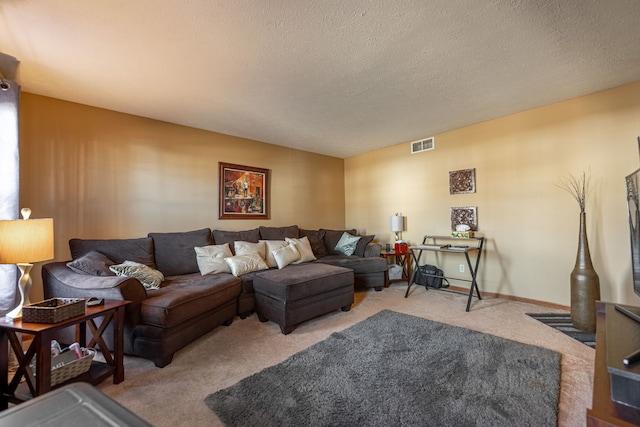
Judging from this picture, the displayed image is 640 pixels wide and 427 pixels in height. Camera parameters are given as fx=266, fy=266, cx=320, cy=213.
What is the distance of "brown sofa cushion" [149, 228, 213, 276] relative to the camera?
3.09 metres

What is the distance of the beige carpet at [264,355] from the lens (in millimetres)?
1522

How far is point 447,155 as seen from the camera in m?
4.09

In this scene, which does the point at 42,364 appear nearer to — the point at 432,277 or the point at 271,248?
the point at 271,248

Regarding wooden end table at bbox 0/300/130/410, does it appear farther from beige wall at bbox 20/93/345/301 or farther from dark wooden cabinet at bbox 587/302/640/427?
dark wooden cabinet at bbox 587/302/640/427

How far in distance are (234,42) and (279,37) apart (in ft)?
1.13

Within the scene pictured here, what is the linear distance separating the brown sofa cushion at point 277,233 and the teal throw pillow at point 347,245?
77 centimetres

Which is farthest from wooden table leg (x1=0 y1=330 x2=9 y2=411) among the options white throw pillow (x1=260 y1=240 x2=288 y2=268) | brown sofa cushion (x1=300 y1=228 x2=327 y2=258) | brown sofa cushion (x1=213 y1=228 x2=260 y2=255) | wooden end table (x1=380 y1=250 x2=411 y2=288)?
wooden end table (x1=380 y1=250 x2=411 y2=288)

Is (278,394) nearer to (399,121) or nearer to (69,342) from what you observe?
(69,342)

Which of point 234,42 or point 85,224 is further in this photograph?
point 85,224

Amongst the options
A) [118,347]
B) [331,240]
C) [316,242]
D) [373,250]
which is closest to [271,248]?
[316,242]

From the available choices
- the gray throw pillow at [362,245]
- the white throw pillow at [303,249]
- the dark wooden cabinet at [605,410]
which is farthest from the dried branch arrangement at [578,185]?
the white throw pillow at [303,249]

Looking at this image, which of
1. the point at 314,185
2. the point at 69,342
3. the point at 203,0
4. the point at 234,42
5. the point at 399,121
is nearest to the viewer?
the point at 203,0

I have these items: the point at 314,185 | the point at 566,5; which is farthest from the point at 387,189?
the point at 566,5

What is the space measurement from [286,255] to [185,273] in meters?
1.22
